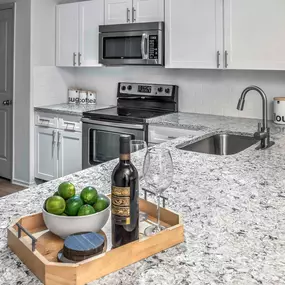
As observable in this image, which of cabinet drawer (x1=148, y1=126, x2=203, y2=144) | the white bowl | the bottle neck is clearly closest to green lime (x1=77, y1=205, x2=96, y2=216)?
the white bowl

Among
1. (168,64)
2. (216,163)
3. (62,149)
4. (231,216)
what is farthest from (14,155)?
(231,216)

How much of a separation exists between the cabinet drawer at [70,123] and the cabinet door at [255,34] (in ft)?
5.31

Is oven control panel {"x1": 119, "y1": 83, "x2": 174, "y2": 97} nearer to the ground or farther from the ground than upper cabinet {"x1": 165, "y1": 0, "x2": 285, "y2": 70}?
nearer to the ground

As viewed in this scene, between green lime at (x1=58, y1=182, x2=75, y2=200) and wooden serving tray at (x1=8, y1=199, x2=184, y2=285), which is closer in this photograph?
wooden serving tray at (x1=8, y1=199, x2=184, y2=285)

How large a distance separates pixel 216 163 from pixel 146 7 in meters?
2.26

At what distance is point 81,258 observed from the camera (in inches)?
33.8

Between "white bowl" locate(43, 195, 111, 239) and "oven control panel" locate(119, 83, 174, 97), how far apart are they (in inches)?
119

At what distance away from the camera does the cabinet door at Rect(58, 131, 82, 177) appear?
397 centimetres

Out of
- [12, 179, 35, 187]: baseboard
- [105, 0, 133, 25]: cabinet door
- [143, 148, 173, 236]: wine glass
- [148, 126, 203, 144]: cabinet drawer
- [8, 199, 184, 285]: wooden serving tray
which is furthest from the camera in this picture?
[12, 179, 35, 187]: baseboard

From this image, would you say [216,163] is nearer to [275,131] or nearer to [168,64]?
[275,131]

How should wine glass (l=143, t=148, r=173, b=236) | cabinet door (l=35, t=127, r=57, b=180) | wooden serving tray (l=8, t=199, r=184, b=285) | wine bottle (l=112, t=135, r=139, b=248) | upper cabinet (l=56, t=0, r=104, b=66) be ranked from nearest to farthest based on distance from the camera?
wooden serving tray (l=8, t=199, r=184, b=285), wine bottle (l=112, t=135, r=139, b=248), wine glass (l=143, t=148, r=173, b=236), upper cabinet (l=56, t=0, r=104, b=66), cabinet door (l=35, t=127, r=57, b=180)

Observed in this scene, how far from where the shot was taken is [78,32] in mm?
4207

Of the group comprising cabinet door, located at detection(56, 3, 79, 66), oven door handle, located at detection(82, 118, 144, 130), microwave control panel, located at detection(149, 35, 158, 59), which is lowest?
oven door handle, located at detection(82, 118, 144, 130)

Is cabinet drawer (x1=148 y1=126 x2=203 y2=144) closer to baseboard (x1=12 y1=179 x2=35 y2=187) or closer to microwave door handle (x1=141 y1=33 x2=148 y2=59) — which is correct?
microwave door handle (x1=141 y1=33 x2=148 y2=59)
